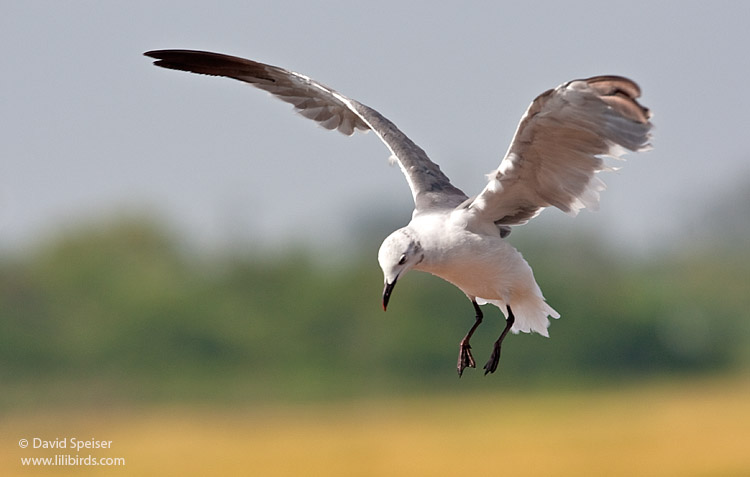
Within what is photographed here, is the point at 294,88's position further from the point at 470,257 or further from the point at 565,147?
the point at 565,147

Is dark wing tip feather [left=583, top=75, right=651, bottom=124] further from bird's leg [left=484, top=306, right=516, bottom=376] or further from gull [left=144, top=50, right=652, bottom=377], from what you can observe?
bird's leg [left=484, top=306, right=516, bottom=376]

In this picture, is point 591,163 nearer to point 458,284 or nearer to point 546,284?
point 458,284

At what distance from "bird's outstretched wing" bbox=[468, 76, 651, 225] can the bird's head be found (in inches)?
18.6

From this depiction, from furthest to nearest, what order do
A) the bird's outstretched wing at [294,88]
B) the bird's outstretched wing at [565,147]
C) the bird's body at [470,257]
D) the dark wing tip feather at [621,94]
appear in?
the bird's outstretched wing at [294,88] < the bird's body at [470,257] < the bird's outstretched wing at [565,147] < the dark wing tip feather at [621,94]

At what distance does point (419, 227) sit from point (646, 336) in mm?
31345

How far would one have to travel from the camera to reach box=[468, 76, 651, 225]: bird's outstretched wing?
18.3ft

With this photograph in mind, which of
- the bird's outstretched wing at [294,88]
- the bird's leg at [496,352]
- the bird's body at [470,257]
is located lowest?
the bird's leg at [496,352]

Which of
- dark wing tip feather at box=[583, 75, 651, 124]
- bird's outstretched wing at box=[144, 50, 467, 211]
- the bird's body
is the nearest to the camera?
dark wing tip feather at box=[583, 75, 651, 124]

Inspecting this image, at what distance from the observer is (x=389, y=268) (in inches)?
232

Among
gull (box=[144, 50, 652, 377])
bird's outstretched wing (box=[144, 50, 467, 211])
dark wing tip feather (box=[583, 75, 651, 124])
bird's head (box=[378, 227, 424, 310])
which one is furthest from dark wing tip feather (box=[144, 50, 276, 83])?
dark wing tip feather (box=[583, 75, 651, 124])

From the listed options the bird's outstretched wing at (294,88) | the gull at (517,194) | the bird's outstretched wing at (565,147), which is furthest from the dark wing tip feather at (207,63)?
the bird's outstretched wing at (565,147)

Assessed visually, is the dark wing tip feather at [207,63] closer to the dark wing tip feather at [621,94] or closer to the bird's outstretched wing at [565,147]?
the bird's outstretched wing at [565,147]

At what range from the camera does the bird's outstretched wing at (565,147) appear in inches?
219

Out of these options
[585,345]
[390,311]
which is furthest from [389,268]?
[585,345]
